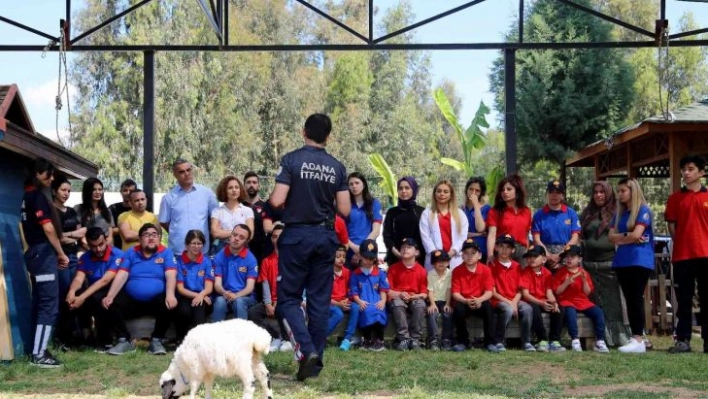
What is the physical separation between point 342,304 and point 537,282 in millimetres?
2055

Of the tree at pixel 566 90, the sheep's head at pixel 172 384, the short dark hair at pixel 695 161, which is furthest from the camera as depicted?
the tree at pixel 566 90

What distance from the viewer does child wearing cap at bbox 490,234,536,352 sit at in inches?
377

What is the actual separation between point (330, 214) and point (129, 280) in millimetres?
3199

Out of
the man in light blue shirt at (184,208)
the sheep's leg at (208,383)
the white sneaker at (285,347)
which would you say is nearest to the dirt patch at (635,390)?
the sheep's leg at (208,383)

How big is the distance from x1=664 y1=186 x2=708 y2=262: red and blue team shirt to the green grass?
1.01m

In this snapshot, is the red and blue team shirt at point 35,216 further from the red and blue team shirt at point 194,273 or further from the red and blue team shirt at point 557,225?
the red and blue team shirt at point 557,225

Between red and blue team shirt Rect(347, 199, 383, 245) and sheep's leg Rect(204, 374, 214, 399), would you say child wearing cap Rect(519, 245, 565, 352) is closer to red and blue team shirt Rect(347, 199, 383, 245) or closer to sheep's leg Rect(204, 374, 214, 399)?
red and blue team shirt Rect(347, 199, 383, 245)

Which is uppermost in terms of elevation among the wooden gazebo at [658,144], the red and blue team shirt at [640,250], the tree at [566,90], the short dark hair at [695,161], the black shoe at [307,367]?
the tree at [566,90]

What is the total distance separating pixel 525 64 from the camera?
29719 mm

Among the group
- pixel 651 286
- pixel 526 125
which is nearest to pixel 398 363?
pixel 651 286

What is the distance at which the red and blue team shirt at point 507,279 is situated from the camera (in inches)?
385

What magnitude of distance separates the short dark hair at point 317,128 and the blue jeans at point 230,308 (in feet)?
9.42

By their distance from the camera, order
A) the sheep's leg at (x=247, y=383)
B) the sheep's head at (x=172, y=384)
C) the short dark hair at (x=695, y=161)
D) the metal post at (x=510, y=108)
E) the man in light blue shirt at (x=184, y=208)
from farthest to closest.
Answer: the metal post at (x=510, y=108), the man in light blue shirt at (x=184, y=208), the short dark hair at (x=695, y=161), the sheep's head at (x=172, y=384), the sheep's leg at (x=247, y=383)

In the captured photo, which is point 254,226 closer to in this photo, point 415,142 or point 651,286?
point 651,286
